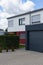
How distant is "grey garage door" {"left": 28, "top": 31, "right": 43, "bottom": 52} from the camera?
20.9 m

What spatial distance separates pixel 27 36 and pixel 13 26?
17.7m

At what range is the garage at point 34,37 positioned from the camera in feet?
68.6

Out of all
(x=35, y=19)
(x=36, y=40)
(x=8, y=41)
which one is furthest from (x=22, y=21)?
(x=36, y=40)

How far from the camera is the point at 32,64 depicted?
1239 cm

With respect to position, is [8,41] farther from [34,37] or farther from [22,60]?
Answer: [22,60]

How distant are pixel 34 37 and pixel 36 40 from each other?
20.8 inches

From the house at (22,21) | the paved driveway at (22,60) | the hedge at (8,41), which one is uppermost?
the house at (22,21)

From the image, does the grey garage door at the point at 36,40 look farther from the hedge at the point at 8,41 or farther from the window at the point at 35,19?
the window at the point at 35,19

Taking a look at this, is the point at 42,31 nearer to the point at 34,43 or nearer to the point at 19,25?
the point at 34,43

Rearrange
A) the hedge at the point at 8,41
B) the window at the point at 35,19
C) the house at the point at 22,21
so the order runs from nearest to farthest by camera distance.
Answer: the hedge at the point at 8,41 → the house at the point at 22,21 → the window at the point at 35,19

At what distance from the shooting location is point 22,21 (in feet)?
125

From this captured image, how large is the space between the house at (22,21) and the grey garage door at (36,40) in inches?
423

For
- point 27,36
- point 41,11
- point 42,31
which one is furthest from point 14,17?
point 42,31

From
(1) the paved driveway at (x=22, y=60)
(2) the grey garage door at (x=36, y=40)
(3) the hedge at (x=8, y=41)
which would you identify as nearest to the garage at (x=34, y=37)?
(2) the grey garage door at (x=36, y=40)
